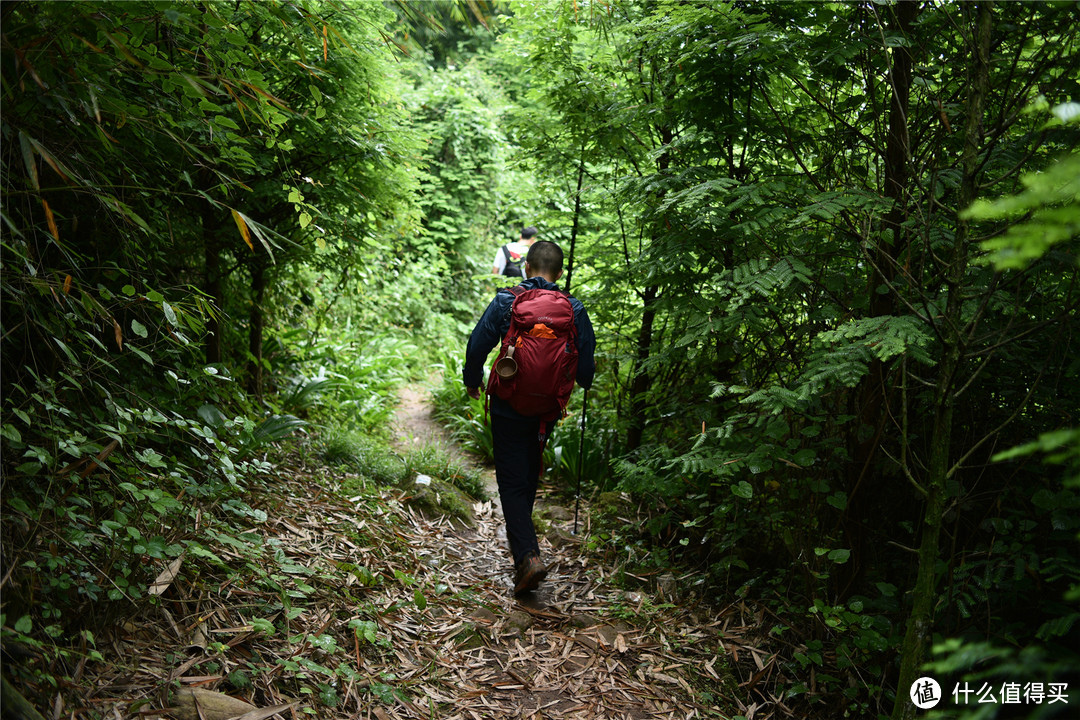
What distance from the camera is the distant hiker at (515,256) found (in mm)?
9057

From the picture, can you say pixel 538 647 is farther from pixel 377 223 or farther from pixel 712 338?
pixel 377 223

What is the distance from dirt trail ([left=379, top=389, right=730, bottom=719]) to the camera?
9.61 feet

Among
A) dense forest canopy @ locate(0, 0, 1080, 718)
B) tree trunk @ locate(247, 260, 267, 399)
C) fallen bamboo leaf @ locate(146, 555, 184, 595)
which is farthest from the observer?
tree trunk @ locate(247, 260, 267, 399)

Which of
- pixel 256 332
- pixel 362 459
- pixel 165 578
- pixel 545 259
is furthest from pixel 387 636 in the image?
pixel 256 332

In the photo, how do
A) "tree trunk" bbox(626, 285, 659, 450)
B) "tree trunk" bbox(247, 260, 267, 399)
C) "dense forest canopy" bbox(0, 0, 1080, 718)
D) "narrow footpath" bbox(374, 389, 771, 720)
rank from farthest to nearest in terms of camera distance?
1. "tree trunk" bbox(626, 285, 659, 450)
2. "tree trunk" bbox(247, 260, 267, 399)
3. "narrow footpath" bbox(374, 389, 771, 720)
4. "dense forest canopy" bbox(0, 0, 1080, 718)

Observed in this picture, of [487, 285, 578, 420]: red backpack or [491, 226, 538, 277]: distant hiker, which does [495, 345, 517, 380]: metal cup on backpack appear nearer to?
[487, 285, 578, 420]: red backpack

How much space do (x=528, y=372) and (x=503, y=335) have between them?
1.29 ft

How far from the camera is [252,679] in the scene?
235 centimetres

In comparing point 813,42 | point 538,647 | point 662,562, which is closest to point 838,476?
point 662,562

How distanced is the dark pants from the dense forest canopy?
0.64 m

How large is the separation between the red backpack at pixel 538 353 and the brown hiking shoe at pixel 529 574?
3.04 ft

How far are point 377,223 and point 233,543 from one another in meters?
2.42

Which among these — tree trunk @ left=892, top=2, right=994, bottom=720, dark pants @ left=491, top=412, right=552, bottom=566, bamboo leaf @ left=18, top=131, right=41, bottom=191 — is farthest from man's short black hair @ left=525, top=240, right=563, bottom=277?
bamboo leaf @ left=18, top=131, right=41, bottom=191

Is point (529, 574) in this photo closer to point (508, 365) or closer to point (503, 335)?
point (508, 365)
